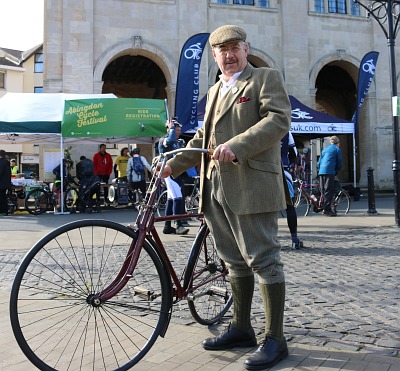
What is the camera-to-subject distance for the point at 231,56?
2.84 metres

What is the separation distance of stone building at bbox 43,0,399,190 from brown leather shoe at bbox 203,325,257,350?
1703 cm

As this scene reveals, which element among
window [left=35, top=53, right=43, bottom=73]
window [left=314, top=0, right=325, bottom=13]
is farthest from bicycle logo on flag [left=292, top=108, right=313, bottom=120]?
window [left=35, top=53, right=43, bottom=73]

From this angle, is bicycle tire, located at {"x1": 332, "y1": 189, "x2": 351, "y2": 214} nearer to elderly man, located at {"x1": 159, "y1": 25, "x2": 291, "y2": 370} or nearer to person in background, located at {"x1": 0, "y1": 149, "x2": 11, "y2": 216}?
person in background, located at {"x1": 0, "y1": 149, "x2": 11, "y2": 216}

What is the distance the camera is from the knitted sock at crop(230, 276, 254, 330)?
3037mm

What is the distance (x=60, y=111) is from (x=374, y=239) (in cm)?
918

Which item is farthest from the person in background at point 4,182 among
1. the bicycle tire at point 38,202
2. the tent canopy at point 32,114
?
the tent canopy at point 32,114

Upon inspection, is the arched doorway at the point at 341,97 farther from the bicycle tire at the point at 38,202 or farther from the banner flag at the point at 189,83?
the bicycle tire at the point at 38,202

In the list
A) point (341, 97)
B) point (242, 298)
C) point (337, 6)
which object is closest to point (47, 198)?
point (242, 298)

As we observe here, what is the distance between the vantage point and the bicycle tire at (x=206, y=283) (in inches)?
126

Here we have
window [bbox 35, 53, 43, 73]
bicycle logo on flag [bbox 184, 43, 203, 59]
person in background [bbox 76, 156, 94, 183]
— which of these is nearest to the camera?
person in background [bbox 76, 156, 94, 183]

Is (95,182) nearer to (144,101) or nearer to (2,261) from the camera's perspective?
(144,101)

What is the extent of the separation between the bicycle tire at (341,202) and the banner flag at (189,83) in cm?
545

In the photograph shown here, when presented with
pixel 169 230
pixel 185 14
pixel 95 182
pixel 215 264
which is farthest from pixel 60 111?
pixel 215 264

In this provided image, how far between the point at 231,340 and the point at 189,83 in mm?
13823
